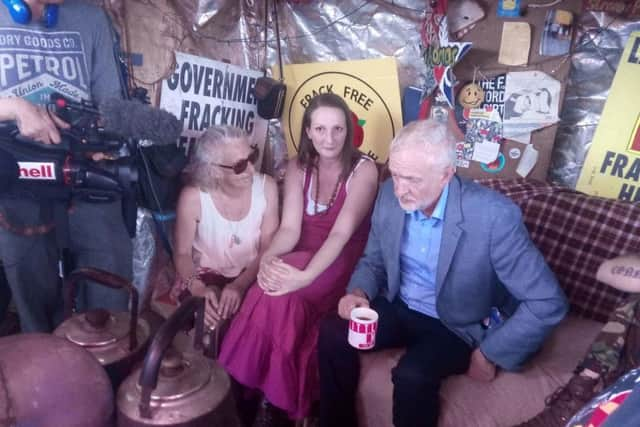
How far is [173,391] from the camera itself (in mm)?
1013

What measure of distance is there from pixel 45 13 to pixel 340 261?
143 centimetres

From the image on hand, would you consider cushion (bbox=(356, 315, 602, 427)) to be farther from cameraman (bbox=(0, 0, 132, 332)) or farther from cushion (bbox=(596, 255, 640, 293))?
cameraman (bbox=(0, 0, 132, 332))

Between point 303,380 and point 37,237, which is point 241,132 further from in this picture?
point 303,380

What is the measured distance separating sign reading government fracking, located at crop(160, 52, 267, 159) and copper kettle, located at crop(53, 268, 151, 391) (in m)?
1.30

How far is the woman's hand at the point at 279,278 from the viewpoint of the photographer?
6.06ft

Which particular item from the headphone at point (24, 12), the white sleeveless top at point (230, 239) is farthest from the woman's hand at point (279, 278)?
the headphone at point (24, 12)

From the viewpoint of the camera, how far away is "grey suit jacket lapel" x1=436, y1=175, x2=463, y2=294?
163 cm

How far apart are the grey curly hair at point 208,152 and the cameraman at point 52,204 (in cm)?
39

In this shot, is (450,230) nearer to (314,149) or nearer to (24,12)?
(314,149)

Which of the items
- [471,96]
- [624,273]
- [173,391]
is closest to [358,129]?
[471,96]

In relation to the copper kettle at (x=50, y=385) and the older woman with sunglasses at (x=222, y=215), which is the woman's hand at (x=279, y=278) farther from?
the copper kettle at (x=50, y=385)

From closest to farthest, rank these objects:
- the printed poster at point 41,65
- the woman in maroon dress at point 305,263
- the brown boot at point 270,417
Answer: the printed poster at point 41,65 < the woman in maroon dress at point 305,263 < the brown boot at point 270,417

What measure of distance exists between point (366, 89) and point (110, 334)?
1.79 meters

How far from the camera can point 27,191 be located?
1.47 meters
